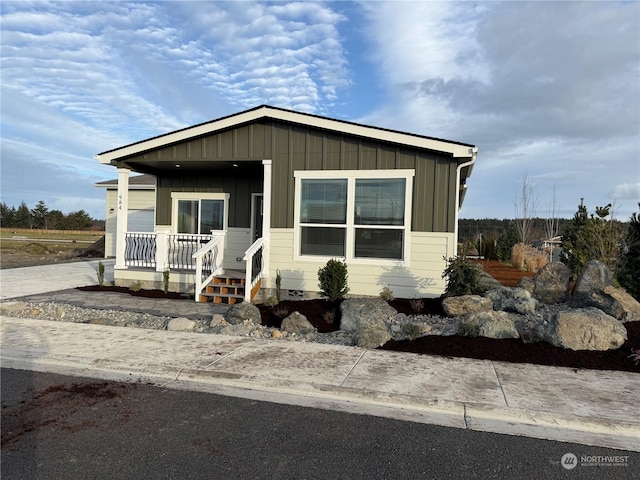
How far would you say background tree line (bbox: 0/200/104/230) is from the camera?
60094 mm

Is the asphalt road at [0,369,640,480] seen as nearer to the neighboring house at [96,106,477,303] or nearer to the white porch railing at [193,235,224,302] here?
the neighboring house at [96,106,477,303]

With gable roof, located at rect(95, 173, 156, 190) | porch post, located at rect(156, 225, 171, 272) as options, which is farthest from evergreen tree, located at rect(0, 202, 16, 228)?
porch post, located at rect(156, 225, 171, 272)

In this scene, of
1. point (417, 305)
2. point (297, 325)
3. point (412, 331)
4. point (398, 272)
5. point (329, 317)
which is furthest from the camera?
point (398, 272)

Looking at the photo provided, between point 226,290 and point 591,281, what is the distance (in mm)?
7600

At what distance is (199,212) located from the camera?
489 inches

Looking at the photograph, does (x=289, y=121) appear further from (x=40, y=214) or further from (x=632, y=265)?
(x=40, y=214)

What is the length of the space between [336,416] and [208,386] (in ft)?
5.23

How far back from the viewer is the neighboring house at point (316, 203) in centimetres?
901

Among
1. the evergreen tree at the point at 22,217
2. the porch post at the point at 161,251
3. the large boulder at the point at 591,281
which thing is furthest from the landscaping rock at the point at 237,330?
the evergreen tree at the point at 22,217

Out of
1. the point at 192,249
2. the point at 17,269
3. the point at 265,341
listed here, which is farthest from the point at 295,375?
the point at 17,269

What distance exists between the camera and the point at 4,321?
7461 millimetres

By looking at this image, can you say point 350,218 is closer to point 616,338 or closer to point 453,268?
point 453,268

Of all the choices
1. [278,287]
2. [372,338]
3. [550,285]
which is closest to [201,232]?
[278,287]

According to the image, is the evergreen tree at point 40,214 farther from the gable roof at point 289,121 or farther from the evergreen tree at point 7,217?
the gable roof at point 289,121
